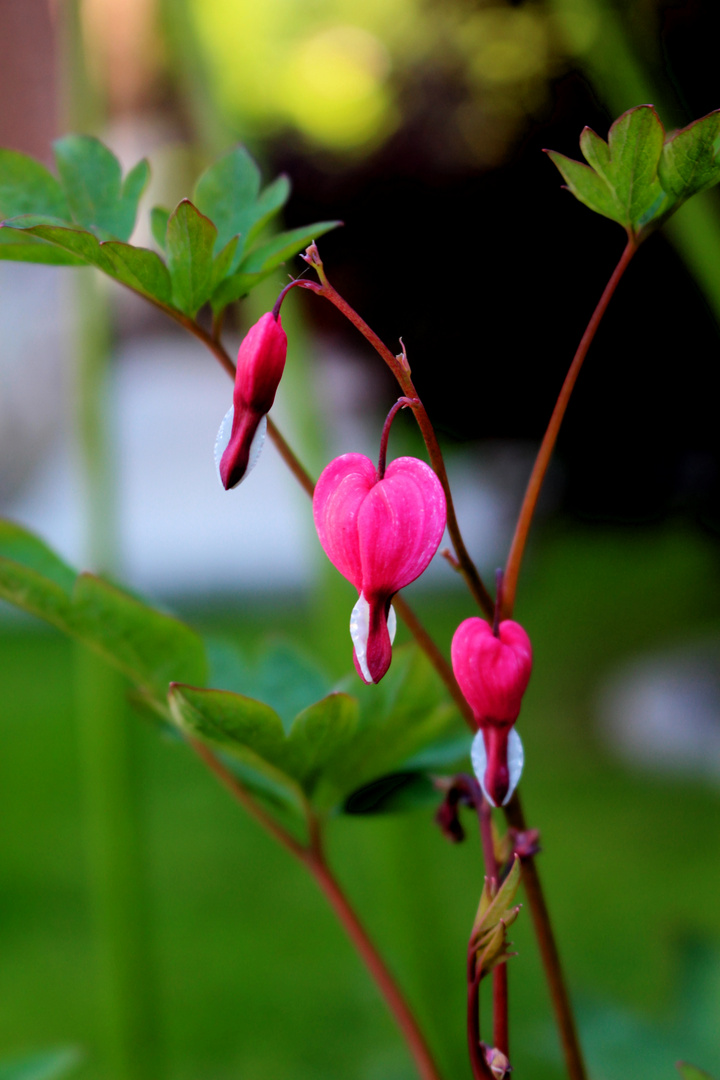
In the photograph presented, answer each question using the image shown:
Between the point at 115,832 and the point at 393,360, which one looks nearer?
the point at 393,360

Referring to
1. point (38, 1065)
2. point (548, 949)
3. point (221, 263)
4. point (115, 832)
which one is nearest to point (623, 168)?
point (221, 263)

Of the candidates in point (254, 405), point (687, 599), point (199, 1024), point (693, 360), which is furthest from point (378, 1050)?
point (687, 599)

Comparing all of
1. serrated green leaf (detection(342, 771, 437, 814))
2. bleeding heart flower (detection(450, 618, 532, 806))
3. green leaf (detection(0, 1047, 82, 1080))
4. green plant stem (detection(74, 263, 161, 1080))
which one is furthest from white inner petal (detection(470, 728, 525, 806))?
green plant stem (detection(74, 263, 161, 1080))

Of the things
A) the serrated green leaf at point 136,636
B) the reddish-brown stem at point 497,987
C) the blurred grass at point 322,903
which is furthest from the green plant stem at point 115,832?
the reddish-brown stem at point 497,987

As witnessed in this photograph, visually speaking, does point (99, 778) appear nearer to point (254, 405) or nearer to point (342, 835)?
point (254, 405)

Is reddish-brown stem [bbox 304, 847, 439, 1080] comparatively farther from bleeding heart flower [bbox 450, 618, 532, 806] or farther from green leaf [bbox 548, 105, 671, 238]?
green leaf [bbox 548, 105, 671, 238]

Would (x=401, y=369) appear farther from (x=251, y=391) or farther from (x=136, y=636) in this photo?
(x=136, y=636)
